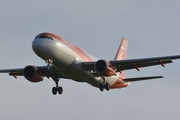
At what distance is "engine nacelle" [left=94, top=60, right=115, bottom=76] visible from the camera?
49.2 meters

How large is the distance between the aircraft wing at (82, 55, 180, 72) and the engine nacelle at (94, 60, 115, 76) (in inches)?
22.5

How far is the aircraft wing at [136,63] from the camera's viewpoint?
161ft

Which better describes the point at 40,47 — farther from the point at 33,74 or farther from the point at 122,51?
the point at 122,51

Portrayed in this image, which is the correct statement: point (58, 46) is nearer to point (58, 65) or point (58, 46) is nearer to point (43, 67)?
point (58, 65)

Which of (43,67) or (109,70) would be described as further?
(43,67)

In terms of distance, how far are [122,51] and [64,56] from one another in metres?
18.5

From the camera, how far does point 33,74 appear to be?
52.3 meters

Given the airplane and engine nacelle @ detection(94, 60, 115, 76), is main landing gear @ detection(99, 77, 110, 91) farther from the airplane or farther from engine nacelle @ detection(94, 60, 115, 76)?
engine nacelle @ detection(94, 60, 115, 76)

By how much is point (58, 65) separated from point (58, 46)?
6.40 feet

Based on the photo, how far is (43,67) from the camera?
173 feet

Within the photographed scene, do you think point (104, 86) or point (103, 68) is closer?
point (103, 68)

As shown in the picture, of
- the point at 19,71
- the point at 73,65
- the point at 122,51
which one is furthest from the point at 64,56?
the point at 122,51

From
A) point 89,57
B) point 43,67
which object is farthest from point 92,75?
point 43,67

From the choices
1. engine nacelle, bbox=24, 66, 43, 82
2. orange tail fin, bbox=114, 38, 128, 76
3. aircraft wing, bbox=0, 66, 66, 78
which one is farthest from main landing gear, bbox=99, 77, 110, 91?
orange tail fin, bbox=114, 38, 128, 76
